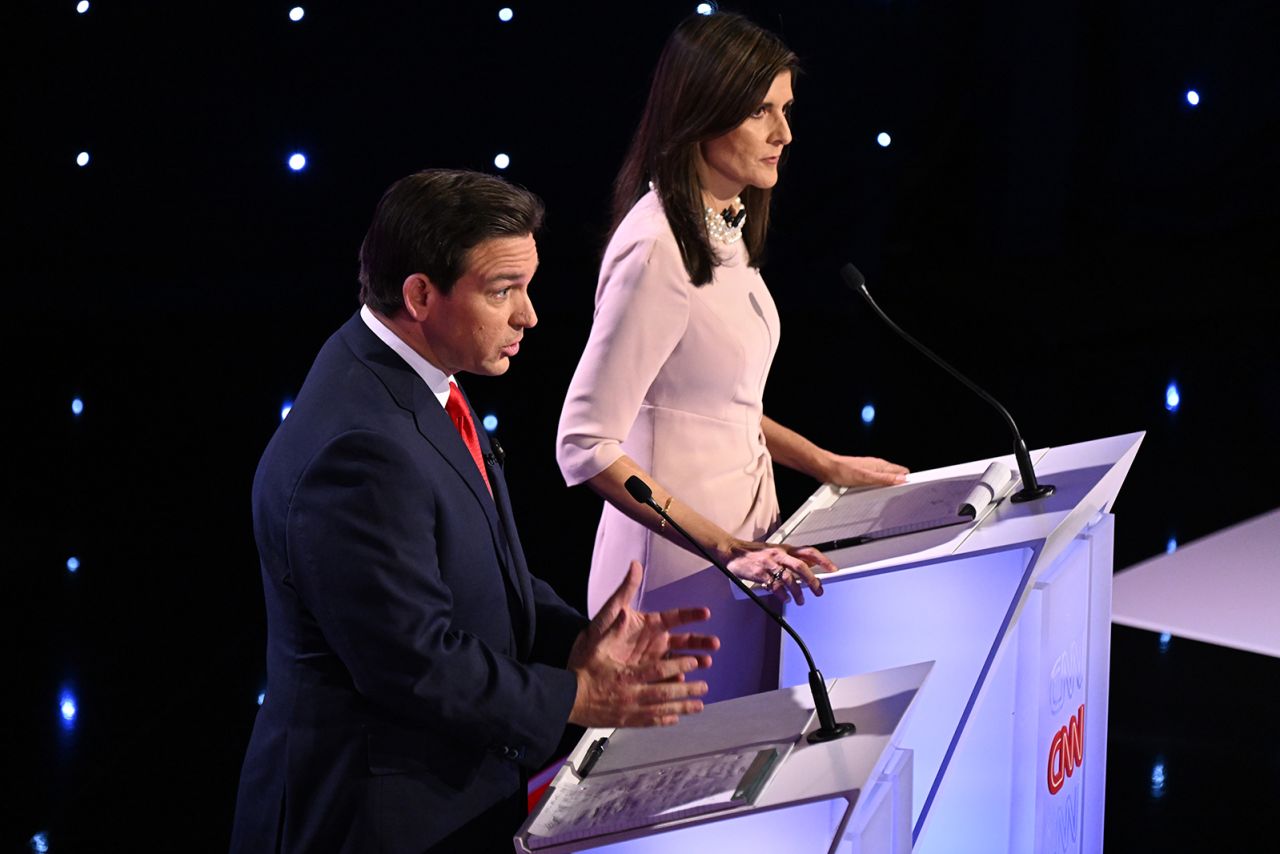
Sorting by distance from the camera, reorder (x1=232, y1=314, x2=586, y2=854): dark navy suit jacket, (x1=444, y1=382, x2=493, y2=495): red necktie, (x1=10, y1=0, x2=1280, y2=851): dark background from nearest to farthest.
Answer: (x1=232, y1=314, x2=586, y2=854): dark navy suit jacket < (x1=444, y1=382, x2=493, y2=495): red necktie < (x1=10, y1=0, x2=1280, y2=851): dark background

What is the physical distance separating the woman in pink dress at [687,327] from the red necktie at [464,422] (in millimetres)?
466

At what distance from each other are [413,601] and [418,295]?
13.2 inches

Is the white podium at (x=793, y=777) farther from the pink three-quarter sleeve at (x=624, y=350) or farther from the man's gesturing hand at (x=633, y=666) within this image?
the pink three-quarter sleeve at (x=624, y=350)

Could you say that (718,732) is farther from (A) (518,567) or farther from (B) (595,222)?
(B) (595,222)

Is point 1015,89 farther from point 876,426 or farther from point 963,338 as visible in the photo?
point 876,426

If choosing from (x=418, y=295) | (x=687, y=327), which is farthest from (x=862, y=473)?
(x=418, y=295)

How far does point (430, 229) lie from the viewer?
1541 millimetres

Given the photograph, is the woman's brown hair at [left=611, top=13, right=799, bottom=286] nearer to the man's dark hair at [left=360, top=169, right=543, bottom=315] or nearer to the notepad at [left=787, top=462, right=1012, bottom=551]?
the notepad at [left=787, top=462, right=1012, bottom=551]

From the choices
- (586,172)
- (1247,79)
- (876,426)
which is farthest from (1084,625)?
(1247,79)

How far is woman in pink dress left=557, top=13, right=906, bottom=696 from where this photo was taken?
2152 millimetres

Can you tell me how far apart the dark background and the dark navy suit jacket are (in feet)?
10.5

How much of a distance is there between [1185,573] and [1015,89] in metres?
4.02

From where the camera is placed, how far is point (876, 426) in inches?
223

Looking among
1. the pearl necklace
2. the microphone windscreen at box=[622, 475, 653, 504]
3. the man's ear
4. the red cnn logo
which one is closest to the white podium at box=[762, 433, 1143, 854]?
the red cnn logo
